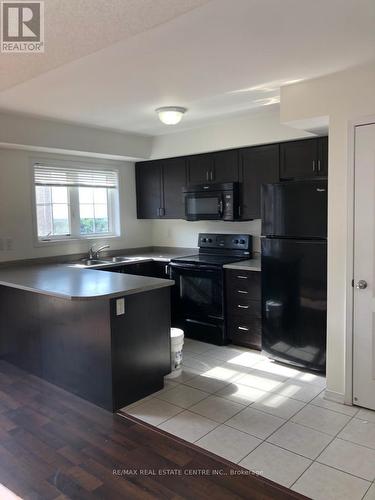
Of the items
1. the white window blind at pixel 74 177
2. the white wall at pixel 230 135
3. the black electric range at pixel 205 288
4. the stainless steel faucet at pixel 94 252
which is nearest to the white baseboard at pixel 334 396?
the black electric range at pixel 205 288

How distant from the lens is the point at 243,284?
4098 mm

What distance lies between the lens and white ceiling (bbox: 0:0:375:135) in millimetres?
1943

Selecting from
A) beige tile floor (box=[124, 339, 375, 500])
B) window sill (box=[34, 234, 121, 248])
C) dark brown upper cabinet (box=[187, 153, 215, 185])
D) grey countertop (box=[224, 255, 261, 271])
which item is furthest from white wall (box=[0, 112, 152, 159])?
beige tile floor (box=[124, 339, 375, 500])

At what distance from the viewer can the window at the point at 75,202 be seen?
4.52 metres

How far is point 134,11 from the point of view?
1.77 metres

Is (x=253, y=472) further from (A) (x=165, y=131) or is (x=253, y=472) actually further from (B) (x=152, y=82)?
(A) (x=165, y=131)

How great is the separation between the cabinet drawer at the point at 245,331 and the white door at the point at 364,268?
1.21 m

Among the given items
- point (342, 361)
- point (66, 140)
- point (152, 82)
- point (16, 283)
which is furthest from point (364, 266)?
point (66, 140)

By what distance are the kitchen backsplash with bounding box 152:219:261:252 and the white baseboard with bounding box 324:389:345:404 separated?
1891 millimetres

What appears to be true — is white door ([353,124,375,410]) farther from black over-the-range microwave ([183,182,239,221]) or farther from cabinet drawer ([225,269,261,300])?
black over-the-range microwave ([183,182,239,221])

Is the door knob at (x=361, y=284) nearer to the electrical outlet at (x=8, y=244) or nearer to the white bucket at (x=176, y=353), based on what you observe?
the white bucket at (x=176, y=353)

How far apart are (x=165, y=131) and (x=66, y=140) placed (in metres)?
1.13

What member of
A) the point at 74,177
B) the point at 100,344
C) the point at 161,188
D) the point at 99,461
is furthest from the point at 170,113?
the point at 99,461

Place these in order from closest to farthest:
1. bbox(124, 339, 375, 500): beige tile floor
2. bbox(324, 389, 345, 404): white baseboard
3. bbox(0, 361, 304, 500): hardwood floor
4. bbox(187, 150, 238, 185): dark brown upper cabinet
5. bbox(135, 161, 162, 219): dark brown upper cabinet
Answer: bbox(0, 361, 304, 500): hardwood floor → bbox(124, 339, 375, 500): beige tile floor → bbox(324, 389, 345, 404): white baseboard → bbox(187, 150, 238, 185): dark brown upper cabinet → bbox(135, 161, 162, 219): dark brown upper cabinet
